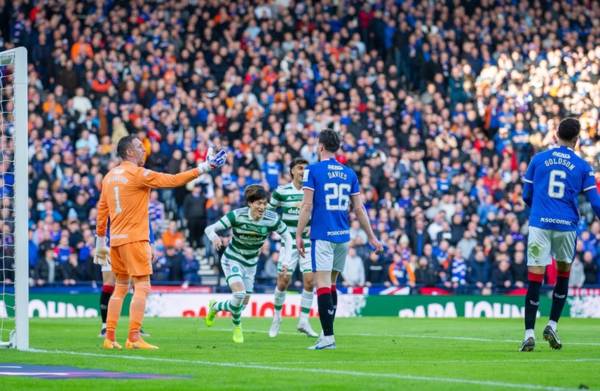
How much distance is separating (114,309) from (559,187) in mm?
5632

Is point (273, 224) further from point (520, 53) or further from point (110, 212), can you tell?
point (520, 53)

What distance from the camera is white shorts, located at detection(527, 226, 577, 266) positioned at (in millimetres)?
15641

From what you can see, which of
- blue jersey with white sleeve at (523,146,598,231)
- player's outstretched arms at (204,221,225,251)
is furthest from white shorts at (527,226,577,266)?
player's outstretched arms at (204,221,225,251)

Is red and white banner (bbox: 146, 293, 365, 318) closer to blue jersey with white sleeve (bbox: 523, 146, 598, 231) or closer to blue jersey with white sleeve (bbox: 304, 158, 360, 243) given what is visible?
blue jersey with white sleeve (bbox: 304, 158, 360, 243)

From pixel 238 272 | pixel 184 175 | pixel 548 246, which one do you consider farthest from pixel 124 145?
pixel 548 246

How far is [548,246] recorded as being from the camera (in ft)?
51.5

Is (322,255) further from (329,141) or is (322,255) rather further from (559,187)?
(559,187)

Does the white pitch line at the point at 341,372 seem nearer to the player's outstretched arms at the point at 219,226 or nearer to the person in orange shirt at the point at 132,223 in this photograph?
the person in orange shirt at the point at 132,223

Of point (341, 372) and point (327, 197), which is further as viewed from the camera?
point (327, 197)

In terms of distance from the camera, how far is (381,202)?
3412 cm

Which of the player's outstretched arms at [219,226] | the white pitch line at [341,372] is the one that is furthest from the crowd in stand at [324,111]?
the white pitch line at [341,372]

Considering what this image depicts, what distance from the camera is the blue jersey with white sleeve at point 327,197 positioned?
1594 centimetres

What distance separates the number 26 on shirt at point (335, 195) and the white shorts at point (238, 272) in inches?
124

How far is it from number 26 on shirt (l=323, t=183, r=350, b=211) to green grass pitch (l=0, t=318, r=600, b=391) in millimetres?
1766
